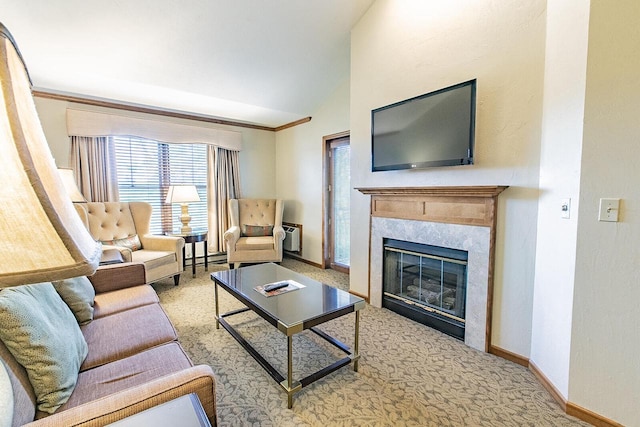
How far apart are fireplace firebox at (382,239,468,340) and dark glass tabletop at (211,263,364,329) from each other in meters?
0.96

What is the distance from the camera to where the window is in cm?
411

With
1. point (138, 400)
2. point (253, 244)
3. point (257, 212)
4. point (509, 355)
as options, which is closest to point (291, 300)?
point (138, 400)

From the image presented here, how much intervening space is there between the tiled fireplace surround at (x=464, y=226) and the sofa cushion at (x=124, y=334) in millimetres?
2092

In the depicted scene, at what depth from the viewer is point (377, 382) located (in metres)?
1.93

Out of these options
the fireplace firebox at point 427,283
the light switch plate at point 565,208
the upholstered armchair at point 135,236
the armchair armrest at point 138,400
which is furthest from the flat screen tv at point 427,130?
the upholstered armchair at point 135,236

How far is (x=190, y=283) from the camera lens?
3.83 m

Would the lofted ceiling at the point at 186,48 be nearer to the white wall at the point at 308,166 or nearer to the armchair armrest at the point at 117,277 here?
the white wall at the point at 308,166

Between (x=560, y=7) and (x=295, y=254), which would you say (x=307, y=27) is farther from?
(x=295, y=254)

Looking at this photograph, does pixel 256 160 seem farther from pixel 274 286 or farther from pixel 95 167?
pixel 274 286

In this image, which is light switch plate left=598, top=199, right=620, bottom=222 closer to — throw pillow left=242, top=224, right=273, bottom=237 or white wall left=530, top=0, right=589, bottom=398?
white wall left=530, top=0, right=589, bottom=398

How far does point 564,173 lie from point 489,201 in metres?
0.53

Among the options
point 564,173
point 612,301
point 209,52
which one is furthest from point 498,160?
point 209,52

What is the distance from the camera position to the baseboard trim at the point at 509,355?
2111mm

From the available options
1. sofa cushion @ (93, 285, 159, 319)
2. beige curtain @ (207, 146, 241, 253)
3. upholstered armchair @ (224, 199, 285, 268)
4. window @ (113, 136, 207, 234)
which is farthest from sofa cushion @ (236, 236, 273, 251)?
sofa cushion @ (93, 285, 159, 319)
